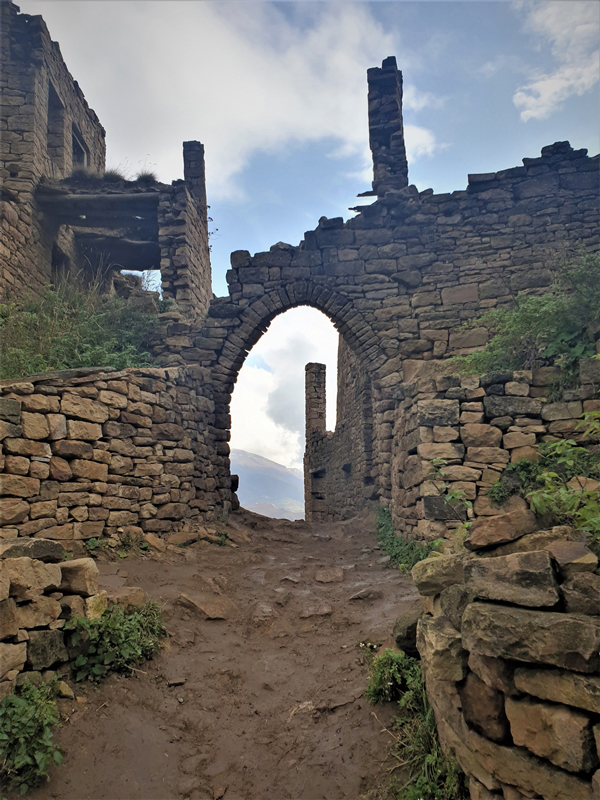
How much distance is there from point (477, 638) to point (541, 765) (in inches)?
20.8

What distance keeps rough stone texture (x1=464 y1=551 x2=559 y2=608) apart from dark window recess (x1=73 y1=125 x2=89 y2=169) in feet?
55.2

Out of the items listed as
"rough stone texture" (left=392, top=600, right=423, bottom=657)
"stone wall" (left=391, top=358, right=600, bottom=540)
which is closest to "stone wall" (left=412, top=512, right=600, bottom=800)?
"rough stone texture" (left=392, top=600, right=423, bottom=657)

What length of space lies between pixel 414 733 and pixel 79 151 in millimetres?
17794

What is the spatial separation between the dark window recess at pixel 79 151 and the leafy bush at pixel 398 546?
1391 centimetres

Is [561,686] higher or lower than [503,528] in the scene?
lower

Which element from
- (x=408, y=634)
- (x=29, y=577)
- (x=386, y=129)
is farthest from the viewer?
(x=386, y=129)

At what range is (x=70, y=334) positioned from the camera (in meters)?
8.44

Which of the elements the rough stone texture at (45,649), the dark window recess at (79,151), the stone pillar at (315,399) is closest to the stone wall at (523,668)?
the rough stone texture at (45,649)

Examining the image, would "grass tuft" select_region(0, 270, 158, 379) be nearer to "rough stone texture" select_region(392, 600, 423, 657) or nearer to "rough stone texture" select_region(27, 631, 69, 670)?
"rough stone texture" select_region(27, 631, 69, 670)

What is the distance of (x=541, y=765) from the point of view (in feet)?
6.98

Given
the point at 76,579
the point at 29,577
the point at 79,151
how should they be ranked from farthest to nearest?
the point at 79,151 < the point at 76,579 < the point at 29,577

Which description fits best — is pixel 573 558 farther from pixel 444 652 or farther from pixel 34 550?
pixel 34 550

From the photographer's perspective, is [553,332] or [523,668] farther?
[553,332]

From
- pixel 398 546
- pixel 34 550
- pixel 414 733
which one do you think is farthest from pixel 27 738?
pixel 398 546
